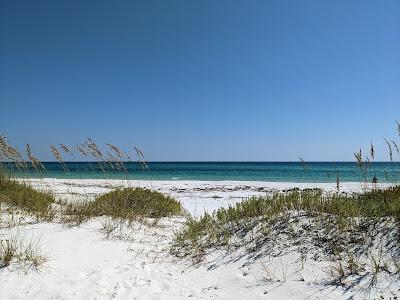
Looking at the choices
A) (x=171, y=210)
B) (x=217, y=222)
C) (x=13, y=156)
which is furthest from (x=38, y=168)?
(x=217, y=222)

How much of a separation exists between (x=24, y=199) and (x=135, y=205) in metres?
2.39

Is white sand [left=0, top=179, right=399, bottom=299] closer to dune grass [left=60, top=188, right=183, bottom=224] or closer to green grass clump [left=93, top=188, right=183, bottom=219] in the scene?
dune grass [left=60, top=188, right=183, bottom=224]

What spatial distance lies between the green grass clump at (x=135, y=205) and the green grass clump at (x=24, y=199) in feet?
3.60

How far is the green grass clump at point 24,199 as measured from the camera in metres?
7.40

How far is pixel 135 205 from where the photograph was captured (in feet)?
28.0

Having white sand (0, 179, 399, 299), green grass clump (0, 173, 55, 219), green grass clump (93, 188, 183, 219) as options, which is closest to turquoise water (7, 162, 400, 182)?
green grass clump (0, 173, 55, 219)

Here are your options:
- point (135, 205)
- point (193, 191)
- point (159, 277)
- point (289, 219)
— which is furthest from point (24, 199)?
point (193, 191)

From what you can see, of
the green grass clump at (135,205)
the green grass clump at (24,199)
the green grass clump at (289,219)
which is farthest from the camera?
the green grass clump at (135,205)

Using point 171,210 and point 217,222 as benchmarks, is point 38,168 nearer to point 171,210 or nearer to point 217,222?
point 171,210

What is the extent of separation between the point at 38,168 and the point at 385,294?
708 centimetres

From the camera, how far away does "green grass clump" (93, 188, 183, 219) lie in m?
7.82

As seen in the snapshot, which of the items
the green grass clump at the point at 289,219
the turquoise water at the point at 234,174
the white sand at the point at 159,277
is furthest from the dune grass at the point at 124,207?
the green grass clump at the point at 289,219

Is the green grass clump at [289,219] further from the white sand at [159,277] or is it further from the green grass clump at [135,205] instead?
the green grass clump at [135,205]

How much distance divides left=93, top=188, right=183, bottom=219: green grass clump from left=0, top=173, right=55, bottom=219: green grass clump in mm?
1097
